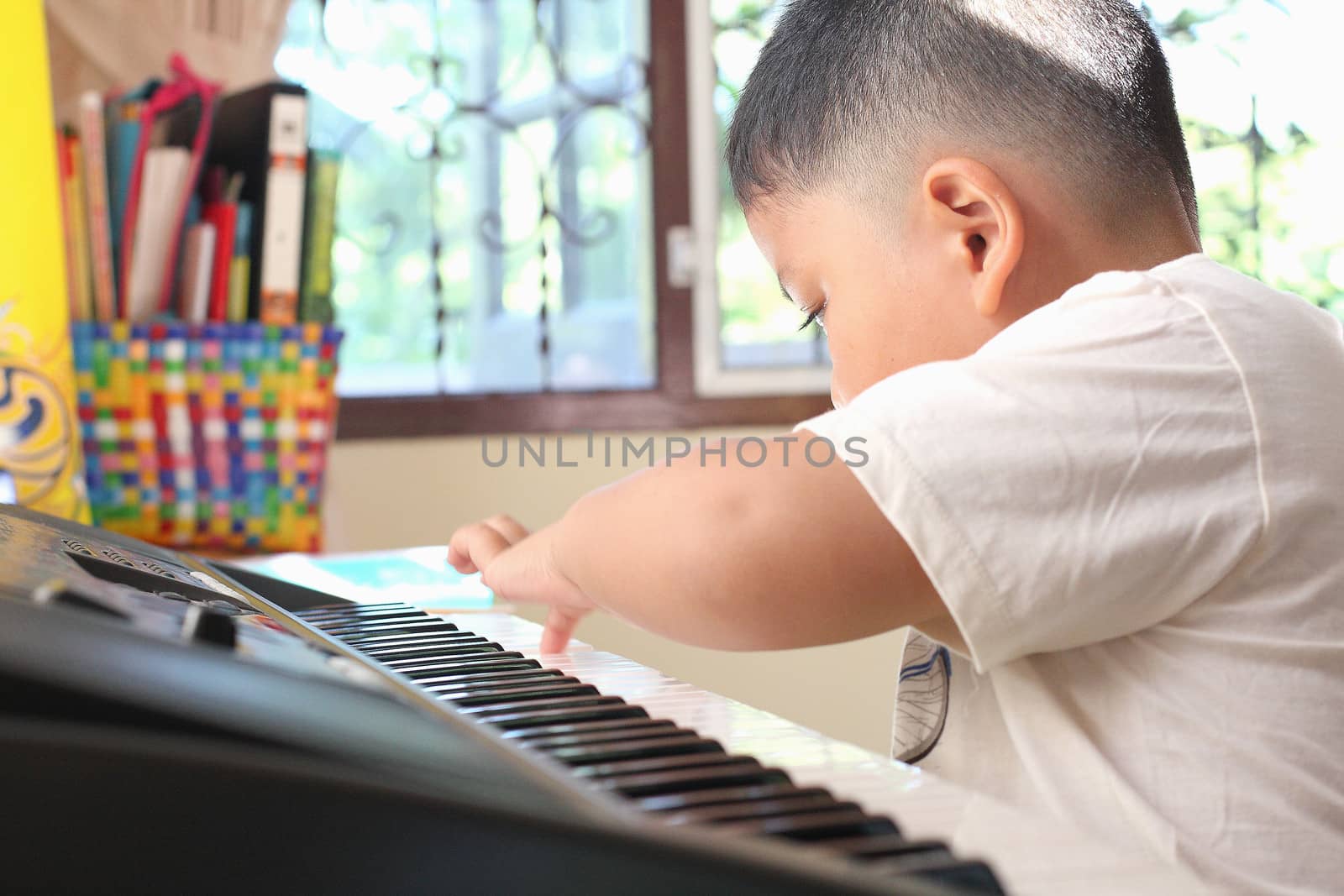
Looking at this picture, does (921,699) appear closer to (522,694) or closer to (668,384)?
(522,694)

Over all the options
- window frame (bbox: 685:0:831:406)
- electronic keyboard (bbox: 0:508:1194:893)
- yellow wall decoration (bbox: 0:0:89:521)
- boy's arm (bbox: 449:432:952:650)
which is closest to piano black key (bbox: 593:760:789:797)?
electronic keyboard (bbox: 0:508:1194:893)

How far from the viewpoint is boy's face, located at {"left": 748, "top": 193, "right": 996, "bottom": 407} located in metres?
0.73

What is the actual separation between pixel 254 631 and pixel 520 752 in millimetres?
131

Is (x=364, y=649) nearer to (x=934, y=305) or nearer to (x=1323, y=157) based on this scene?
(x=934, y=305)

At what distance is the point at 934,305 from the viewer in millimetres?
730

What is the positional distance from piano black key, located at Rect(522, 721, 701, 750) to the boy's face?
0.33m

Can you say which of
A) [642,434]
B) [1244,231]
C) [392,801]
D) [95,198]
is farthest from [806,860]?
[1244,231]

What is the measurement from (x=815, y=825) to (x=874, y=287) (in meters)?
0.45

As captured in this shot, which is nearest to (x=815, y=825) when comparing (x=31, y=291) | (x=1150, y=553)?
(x=1150, y=553)

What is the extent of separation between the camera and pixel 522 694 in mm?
540

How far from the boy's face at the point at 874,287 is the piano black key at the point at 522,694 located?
0.29 meters

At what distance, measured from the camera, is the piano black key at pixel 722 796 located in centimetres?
38

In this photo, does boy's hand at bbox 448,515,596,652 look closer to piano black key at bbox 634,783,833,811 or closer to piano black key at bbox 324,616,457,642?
piano black key at bbox 324,616,457,642

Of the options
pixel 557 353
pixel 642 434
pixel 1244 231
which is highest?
pixel 1244 231
